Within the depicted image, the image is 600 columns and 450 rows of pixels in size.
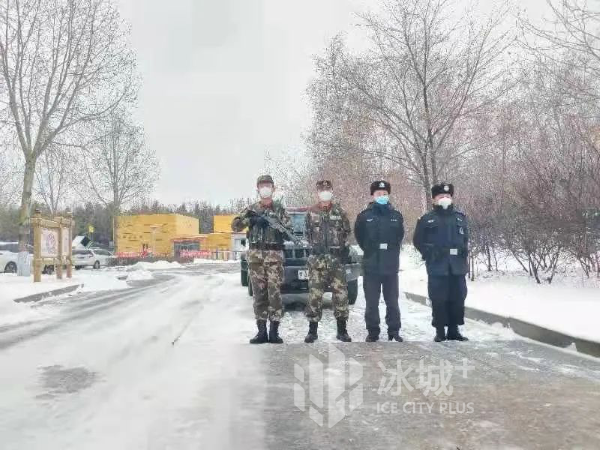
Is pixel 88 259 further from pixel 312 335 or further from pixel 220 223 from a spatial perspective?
pixel 312 335

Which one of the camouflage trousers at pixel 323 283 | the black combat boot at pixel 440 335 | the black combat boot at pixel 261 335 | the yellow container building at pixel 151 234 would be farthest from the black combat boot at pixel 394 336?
Result: the yellow container building at pixel 151 234

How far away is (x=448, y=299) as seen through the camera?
6.42 meters

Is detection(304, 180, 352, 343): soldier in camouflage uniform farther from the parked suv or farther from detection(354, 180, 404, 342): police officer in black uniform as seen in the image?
the parked suv

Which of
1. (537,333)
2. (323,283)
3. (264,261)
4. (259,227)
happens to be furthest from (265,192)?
(537,333)

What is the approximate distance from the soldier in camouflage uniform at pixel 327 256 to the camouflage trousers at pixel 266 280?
41cm

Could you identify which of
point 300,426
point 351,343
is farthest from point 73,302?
point 300,426

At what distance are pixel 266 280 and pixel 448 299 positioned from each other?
214cm

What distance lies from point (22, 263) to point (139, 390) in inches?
705

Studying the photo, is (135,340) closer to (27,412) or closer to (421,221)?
(27,412)

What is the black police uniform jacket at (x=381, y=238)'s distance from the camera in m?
6.29

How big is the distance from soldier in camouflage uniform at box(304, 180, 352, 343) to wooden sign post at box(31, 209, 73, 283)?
492 inches

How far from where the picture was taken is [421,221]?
655 centimetres

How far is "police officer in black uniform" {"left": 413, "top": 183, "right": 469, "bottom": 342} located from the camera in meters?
6.36

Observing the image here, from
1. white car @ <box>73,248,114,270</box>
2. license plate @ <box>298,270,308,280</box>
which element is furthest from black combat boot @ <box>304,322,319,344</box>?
white car @ <box>73,248,114,270</box>
